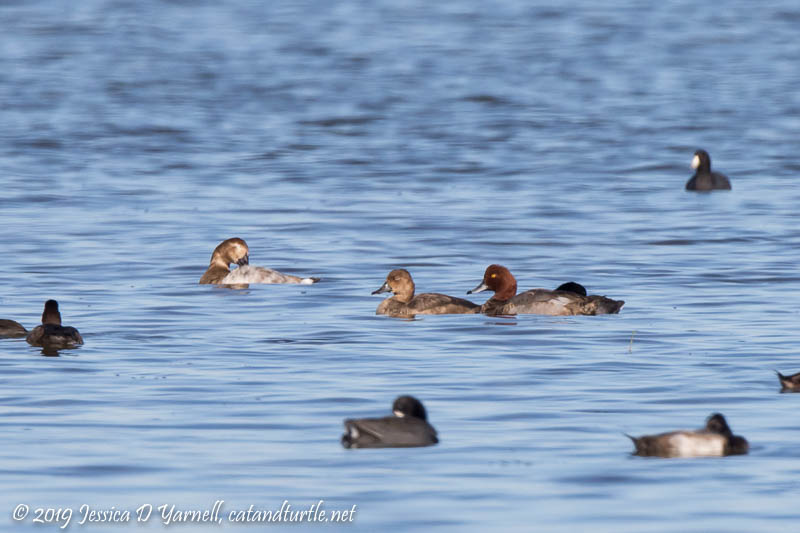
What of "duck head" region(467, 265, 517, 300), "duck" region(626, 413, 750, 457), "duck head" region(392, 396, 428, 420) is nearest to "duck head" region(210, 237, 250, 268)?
"duck head" region(467, 265, 517, 300)

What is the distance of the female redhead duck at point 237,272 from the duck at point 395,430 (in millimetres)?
9151

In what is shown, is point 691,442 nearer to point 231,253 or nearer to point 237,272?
point 237,272

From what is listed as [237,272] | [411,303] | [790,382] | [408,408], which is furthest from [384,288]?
[408,408]

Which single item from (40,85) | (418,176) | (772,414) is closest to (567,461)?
(772,414)

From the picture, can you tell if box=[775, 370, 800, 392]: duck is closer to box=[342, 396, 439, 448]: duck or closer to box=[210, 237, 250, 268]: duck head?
box=[342, 396, 439, 448]: duck

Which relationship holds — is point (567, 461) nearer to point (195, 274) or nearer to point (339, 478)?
point (339, 478)

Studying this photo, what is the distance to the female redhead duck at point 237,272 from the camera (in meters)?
21.4

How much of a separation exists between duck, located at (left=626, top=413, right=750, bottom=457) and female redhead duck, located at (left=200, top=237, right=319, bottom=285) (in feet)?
32.2

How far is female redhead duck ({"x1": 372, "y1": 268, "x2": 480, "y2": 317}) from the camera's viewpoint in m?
18.8

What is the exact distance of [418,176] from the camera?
110 feet

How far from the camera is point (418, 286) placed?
69.6 ft

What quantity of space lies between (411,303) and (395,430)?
7.09 metres

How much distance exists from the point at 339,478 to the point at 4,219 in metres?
17.5

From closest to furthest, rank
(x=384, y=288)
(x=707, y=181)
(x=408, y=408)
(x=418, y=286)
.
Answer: (x=408, y=408) → (x=384, y=288) → (x=418, y=286) → (x=707, y=181)
